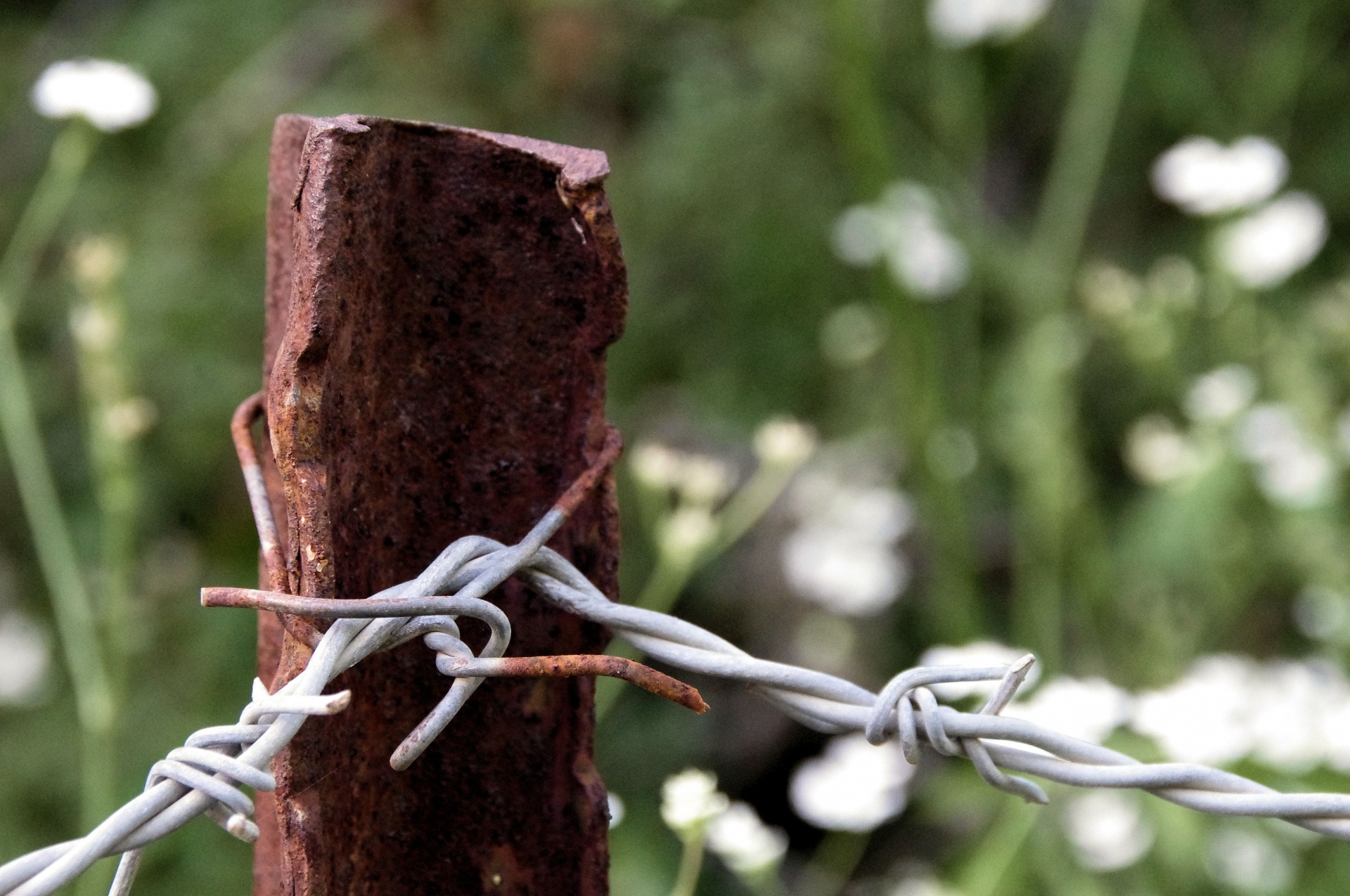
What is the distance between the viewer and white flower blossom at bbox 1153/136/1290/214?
1845 mm

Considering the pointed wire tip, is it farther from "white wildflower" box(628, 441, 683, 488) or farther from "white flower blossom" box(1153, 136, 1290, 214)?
"white flower blossom" box(1153, 136, 1290, 214)

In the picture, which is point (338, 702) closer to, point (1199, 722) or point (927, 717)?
point (927, 717)

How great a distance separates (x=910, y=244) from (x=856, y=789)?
0.93m

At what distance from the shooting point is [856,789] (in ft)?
4.27

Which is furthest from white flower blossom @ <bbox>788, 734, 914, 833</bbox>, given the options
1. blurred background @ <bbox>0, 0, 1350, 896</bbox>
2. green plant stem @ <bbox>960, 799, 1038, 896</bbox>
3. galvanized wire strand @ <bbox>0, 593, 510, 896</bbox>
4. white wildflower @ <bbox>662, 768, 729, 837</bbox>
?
galvanized wire strand @ <bbox>0, 593, 510, 896</bbox>

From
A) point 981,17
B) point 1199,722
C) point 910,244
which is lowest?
point 1199,722

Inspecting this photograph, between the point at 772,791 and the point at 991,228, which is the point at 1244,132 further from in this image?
the point at 772,791

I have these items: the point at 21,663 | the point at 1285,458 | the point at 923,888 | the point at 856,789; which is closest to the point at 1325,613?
the point at 1285,458

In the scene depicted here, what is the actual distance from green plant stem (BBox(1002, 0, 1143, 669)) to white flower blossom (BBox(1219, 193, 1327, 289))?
0.79ft

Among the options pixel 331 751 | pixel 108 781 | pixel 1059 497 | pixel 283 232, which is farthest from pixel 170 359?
pixel 331 751

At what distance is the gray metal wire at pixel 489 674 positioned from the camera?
0.47 meters

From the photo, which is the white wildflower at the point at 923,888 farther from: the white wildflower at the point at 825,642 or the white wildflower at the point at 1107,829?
the white wildflower at the point at 825,642

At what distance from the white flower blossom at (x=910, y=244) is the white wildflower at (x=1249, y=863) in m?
0.82

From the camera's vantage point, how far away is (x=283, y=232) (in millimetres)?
646
